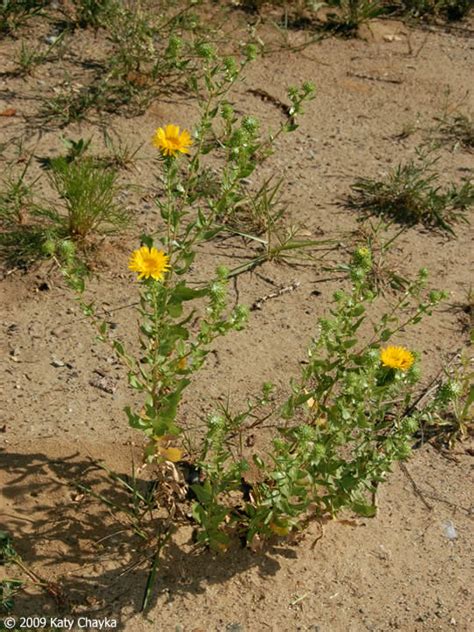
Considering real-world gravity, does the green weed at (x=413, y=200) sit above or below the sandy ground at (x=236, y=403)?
above

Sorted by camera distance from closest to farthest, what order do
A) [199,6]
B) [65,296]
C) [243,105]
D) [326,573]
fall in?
[326,573], [65,296], [243,105], [199,6]

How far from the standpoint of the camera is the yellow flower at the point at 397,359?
8.06ft

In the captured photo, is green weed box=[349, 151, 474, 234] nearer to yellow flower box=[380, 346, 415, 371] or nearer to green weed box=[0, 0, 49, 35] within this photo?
yellow flower box=[380, 346, 415, 371]

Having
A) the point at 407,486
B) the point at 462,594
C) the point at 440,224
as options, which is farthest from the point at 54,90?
the point at 462,594

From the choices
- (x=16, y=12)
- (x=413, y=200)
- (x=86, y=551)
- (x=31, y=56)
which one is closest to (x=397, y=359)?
(x=86, y=551)

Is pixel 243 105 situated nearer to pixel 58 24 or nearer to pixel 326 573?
pixel 58 24

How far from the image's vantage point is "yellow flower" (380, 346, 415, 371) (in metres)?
2.46

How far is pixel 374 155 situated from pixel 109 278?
5.40 feet

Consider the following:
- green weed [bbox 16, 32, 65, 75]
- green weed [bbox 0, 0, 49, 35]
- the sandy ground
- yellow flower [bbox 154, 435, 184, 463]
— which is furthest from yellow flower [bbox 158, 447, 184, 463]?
green weed [bbox 0, 0, 49, 35]

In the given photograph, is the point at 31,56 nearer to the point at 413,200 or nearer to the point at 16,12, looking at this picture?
the point at 16,12

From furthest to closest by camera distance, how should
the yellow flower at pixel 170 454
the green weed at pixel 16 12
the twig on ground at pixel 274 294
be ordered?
the green weed at pixel 16 12 → the twig on ground at pixel 274 294 → the yellow flower at pixel 170 454

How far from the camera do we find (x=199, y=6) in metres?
5.12

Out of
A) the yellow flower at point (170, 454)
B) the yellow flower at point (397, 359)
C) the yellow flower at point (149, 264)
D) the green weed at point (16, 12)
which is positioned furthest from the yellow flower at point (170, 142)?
the green weed at point (16, 12)

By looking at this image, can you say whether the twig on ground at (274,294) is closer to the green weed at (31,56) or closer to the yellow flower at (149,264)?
the yellow flower at (149,264)
